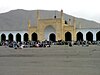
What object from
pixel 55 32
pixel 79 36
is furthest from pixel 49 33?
pixel 79 36

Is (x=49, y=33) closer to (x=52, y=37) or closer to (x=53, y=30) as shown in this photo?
(x=53, y=30)

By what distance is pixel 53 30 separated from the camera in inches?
2840

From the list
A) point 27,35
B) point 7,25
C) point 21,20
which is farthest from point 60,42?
point 21,20

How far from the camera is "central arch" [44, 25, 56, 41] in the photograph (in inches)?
2832

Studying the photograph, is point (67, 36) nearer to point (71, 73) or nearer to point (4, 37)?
point (4, 37)

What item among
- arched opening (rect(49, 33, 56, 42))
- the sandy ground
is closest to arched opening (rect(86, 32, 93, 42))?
arched opening (rect(49, 33, 56, 42))

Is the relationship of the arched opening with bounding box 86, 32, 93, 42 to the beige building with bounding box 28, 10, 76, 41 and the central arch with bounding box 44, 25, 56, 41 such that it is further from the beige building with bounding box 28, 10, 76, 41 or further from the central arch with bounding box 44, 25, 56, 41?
the central arch with bounding box 44, 25, 56, 41

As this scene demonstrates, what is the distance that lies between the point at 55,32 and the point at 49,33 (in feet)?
5.44

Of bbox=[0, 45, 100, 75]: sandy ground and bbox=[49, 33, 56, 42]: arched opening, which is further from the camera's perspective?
bbox=[49, 33, 56, 42]: arched opening

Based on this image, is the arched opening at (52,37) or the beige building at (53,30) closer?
the beige building at (53,30)

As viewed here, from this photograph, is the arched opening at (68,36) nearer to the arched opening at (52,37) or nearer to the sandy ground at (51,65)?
the arched opening at (52,37)

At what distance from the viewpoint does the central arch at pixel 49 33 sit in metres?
71.9

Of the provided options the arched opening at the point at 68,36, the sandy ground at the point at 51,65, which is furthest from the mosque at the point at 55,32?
the sandy ground at the point at 51,65

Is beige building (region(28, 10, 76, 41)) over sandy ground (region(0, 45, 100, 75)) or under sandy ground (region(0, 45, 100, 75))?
over
